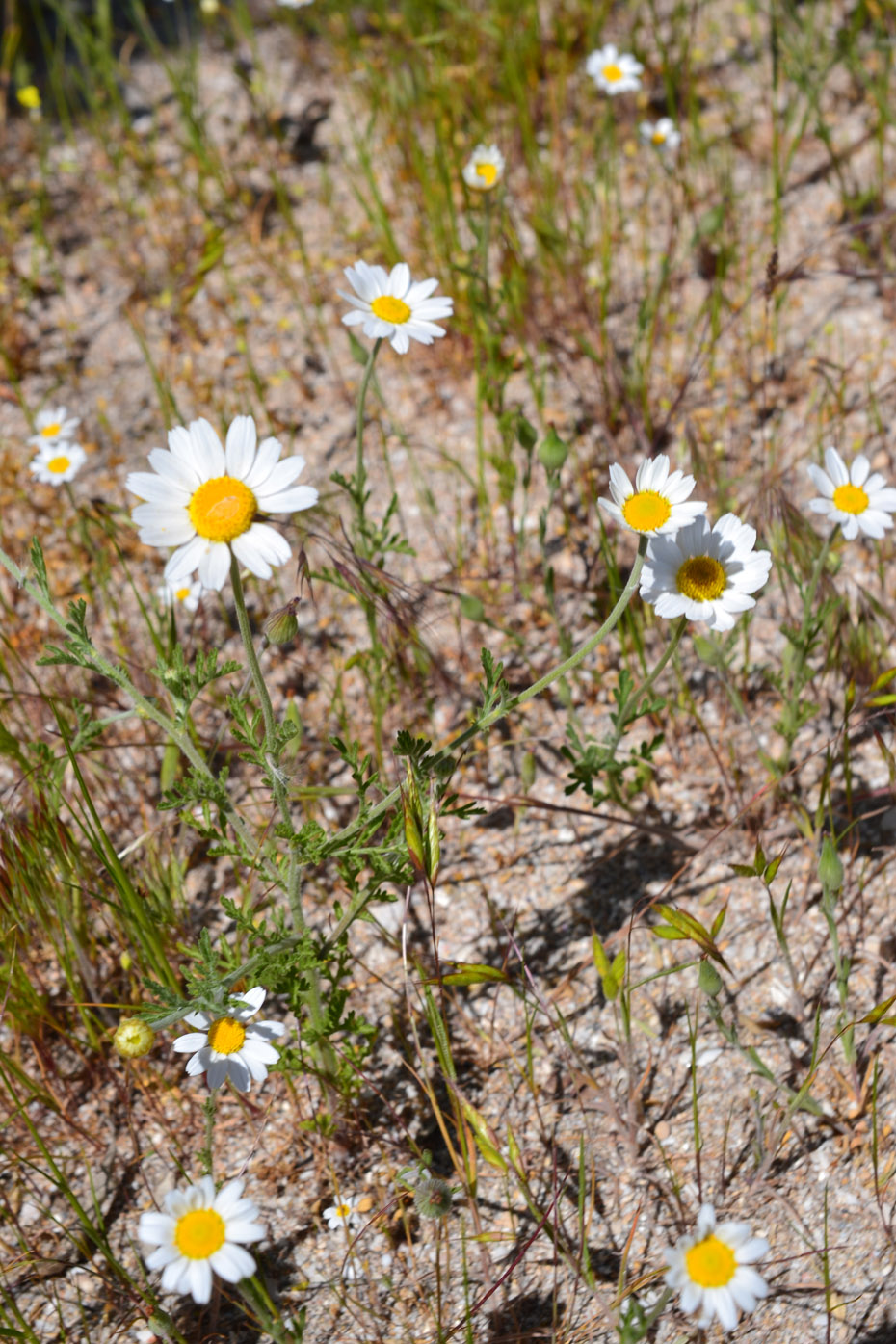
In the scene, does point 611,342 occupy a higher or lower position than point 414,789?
higher

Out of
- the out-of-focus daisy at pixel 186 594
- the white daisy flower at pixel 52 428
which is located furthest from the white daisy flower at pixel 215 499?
the white daisy flower at pixel 52 428

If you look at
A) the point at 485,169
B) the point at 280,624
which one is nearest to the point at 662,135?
the point at 485,169

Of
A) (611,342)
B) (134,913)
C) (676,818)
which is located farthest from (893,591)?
(134,913)

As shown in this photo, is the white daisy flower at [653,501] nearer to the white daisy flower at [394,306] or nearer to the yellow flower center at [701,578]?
the yellow flower center at [701,578]

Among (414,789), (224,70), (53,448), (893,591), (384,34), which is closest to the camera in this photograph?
(414,789)

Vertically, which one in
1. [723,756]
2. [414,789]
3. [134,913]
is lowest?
[414,789]

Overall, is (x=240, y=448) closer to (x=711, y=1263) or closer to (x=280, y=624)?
(x=280, y=624)

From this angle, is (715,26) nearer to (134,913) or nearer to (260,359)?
(260,359)
